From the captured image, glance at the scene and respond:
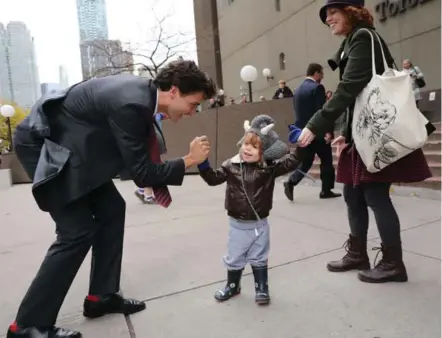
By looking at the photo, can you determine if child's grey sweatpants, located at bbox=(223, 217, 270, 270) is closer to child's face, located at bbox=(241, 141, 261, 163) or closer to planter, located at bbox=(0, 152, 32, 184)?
child's face, located at bbox=(241, 141, 261, 163)

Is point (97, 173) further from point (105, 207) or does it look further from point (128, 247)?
point (128, 247)

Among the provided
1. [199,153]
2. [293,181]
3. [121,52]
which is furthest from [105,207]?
[121,52]

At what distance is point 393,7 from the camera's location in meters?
10.7

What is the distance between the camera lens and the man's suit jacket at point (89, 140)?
87.1 inches

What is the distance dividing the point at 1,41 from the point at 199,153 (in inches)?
1977

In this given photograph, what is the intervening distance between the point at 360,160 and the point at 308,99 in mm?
3351

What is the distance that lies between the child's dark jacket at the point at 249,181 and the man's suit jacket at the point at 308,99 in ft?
11.2

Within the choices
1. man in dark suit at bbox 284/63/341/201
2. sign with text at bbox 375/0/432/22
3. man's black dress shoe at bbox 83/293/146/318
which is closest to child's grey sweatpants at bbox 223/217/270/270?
man's black dress shoe at bbox 83/293/146/318

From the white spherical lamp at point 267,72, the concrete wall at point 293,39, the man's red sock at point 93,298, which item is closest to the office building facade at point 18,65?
the concrete wall at point 293,39

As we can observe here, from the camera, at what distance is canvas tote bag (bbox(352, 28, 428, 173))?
2.52 m

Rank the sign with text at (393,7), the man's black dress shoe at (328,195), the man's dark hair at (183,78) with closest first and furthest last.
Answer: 1. the man's dark hair at (183,78)
2. the man's black dress shoe at (328,195)
3. the sign with text at (393,7)

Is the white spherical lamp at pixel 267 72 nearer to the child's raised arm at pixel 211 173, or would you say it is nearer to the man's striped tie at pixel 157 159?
the child's raised arm at pixel 211 173

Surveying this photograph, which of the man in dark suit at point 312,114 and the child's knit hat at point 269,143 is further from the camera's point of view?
the man in dark suit at point 312,114

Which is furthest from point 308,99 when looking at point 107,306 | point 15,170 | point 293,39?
point 15,170
